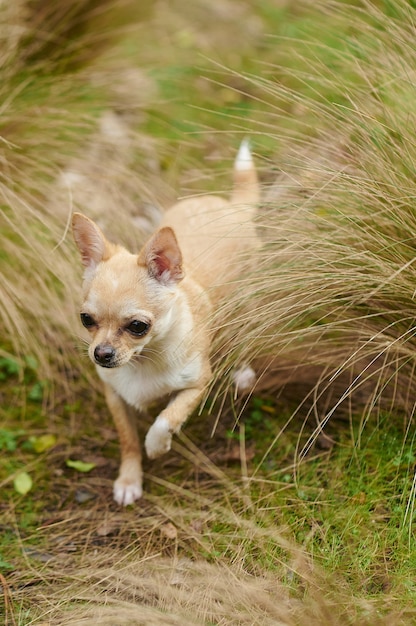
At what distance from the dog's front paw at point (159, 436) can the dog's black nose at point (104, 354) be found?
1.56ft

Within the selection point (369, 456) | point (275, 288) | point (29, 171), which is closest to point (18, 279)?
point (29, 171)

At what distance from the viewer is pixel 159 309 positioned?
3123 millimetres

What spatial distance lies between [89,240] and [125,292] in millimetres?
315

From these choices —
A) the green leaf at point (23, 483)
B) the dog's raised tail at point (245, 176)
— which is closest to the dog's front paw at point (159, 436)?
the green leaf at point (23, 483)

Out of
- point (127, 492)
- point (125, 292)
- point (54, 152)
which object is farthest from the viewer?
point (54, 152)

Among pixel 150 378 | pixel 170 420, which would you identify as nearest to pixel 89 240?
pixel 150 378

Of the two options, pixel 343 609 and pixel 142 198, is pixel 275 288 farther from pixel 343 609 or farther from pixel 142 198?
pixel 142 198

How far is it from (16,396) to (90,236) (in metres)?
1.40

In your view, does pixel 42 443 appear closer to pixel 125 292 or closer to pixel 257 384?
pixel 257 384

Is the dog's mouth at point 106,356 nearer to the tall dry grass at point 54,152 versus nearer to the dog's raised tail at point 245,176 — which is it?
the tall dry grass at point 54,152

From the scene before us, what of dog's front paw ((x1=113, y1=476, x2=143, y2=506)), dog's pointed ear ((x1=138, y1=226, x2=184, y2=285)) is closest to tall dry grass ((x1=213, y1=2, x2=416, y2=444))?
dog's pointed ear ((x1=138, y1=226, x2=184, y2=285))

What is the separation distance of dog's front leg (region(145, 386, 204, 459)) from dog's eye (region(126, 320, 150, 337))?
0.45 m

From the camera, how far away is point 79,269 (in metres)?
4.00

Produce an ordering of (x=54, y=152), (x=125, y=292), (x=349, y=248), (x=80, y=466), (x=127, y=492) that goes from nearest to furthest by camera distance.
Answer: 1. (x=125, y=292)
2. (x=349, y=248)
3. (x=127, y=492)
4. (x=80, y=466)
5. (x=54, y=152)
